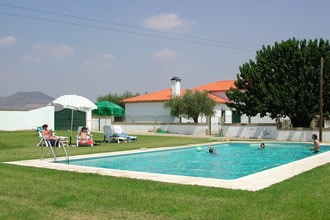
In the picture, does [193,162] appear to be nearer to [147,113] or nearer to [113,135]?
[113,135]

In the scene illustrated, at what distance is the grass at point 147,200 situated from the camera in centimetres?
606

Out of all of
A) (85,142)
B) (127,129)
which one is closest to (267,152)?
(85,142)

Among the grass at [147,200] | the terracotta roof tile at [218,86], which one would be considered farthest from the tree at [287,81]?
the grass at [147,200]

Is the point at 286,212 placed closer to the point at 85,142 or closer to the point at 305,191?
the point at 305,191

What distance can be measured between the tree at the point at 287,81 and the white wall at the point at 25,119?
2191 cm

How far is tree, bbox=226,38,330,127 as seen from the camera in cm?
2717

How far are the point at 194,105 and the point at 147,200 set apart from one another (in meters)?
28.7

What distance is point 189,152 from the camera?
66.3 feet

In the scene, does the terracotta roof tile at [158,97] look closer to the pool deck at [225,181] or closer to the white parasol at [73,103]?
the white parasol at [73,103]

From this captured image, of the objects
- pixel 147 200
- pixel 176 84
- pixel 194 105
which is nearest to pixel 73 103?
pixel 147 200

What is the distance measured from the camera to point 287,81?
90.6ft

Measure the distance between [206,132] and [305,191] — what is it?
2655 centimetres

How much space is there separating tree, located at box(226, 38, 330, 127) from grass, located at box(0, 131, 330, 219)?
62.1ft

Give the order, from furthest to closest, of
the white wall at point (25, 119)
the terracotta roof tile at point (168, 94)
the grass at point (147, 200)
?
1. the terracotta roof tile at point (168, 94)
2. the white wall at point (25, 119)
3. the grass at point (147, 200)
